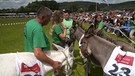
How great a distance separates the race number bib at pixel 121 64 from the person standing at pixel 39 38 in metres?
1.13

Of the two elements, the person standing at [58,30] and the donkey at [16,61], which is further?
the person standing at [58,30]

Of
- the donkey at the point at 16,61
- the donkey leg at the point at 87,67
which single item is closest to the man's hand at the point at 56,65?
the donkey at the point at 16,61

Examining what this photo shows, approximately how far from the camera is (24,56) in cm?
409

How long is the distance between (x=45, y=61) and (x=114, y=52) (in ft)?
5.02

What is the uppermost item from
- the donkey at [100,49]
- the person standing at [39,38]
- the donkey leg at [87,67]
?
the person standing at [39,38]

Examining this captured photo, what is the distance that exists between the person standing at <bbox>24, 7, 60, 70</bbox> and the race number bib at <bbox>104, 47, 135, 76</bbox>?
1128 millimetres

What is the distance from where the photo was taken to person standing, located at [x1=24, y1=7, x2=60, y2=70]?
3.93 meters

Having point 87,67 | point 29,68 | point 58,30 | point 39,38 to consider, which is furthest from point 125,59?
point 87,67

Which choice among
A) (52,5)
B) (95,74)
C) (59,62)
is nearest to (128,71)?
(59,62)

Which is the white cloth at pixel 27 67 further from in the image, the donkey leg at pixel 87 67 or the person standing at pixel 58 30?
the donkey leg at pixel 87 67

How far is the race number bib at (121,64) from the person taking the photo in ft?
14.6

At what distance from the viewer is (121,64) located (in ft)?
14.9

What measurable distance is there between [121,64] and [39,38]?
168cm

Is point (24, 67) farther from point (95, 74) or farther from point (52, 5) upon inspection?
point (52, 5)
